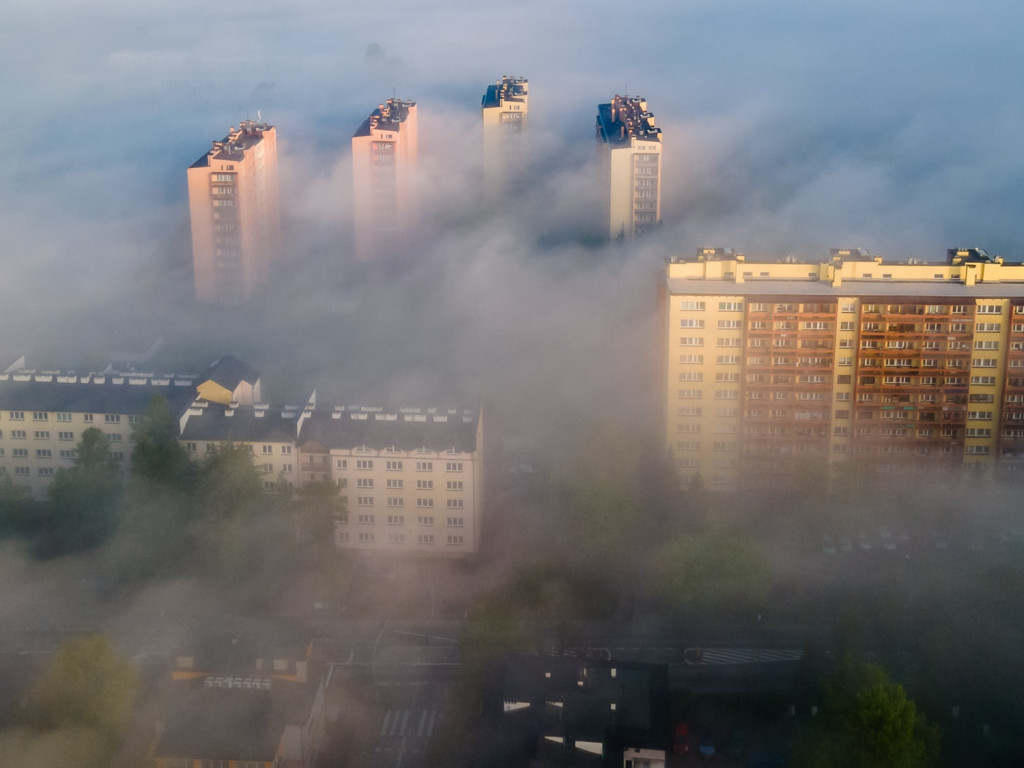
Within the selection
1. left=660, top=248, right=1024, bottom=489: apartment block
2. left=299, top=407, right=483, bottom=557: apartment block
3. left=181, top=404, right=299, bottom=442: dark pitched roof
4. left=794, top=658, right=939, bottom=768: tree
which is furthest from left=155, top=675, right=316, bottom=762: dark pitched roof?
left=660, top=248, right=1024, bottom=489: apartment block

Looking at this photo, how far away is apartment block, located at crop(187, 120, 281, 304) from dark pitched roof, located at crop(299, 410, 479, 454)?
8.87 m

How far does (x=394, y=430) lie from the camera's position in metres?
14.2

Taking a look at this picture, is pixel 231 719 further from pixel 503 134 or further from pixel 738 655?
pixel 503 134

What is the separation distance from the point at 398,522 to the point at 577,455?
7.72ft

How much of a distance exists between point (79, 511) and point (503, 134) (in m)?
16.2

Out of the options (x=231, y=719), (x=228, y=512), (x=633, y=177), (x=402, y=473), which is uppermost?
(x=633, y=177)

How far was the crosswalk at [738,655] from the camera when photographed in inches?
493

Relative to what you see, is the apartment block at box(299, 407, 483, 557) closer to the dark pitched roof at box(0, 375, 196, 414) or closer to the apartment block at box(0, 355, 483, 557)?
the apartment block at box(0, 355, 483, 557)

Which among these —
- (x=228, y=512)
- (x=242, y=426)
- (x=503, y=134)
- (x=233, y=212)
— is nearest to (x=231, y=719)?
(x=228, y=512)

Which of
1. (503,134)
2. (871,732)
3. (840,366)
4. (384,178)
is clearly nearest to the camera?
(871,732)

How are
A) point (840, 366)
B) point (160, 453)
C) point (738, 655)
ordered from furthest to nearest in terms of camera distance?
point (840, 366) → point (160, 453) → point (738, 655)

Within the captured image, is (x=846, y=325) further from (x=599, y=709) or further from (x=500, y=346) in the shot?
(x=500, y=346)

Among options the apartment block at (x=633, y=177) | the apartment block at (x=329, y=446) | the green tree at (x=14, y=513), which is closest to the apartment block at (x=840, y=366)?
the apartment block at (x=329, y=446)

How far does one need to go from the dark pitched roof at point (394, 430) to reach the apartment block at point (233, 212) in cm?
887
